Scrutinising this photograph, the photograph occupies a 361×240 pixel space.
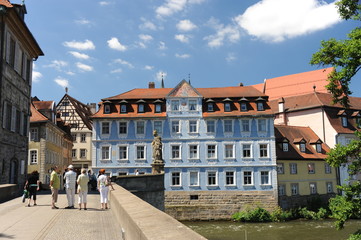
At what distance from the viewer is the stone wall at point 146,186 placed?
1903 cm

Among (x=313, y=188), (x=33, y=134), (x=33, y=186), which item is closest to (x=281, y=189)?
(x=313, y=188)

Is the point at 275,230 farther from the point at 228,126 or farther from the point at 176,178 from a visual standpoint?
the point at 228,126

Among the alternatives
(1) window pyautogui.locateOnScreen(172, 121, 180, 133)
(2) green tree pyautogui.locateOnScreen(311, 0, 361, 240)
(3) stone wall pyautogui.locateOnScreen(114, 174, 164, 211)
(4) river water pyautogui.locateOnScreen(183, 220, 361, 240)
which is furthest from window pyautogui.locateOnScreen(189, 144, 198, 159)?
(2) green tree pyautogui.locateOnScreen(311, 0, 361, 240)

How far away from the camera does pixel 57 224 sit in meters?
8.78

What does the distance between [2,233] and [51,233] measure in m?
1.09

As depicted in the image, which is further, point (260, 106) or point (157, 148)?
point (260, 106)

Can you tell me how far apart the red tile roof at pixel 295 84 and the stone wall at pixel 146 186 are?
1572 inches

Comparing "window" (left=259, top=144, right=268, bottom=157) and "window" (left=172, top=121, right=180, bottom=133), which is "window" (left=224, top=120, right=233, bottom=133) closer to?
"window" (left=259, top=144, right=268, bottom=157)

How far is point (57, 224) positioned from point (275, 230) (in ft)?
83.7

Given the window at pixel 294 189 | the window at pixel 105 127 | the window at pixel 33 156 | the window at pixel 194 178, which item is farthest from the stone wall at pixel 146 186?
the window at pixel 294 189

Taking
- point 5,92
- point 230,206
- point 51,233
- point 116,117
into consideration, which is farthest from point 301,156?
point 51,233

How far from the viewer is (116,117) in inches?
1457

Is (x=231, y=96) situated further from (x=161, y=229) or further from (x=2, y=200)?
(x=161, y=229)

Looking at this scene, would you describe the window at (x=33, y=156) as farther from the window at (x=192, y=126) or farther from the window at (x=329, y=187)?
the window at (x=329, y=187)
